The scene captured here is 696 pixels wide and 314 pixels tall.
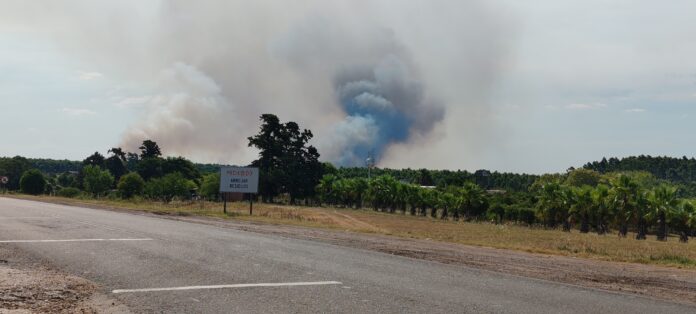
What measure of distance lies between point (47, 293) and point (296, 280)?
4432 mm

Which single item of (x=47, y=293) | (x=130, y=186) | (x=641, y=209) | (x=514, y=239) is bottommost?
(x=47, y=293)

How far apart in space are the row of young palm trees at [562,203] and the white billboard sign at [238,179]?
5178 centimetres

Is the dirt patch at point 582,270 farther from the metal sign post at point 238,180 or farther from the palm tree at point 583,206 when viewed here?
the palm tree at point 583,206

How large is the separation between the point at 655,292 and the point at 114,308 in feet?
34.0

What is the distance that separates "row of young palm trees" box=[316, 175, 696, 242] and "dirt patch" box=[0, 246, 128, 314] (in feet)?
253

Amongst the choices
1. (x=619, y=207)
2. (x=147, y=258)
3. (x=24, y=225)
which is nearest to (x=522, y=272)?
(x=147, y=258)

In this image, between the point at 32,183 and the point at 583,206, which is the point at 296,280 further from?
the point at 32,183

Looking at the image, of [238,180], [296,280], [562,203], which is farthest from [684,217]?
[296,280]

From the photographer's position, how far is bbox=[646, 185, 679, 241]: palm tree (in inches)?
3061

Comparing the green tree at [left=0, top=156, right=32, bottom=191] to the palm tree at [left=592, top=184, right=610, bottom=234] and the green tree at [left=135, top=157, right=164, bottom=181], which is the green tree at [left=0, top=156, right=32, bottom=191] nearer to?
the green tree at [left=135, top=157, right=164, bottom=181]

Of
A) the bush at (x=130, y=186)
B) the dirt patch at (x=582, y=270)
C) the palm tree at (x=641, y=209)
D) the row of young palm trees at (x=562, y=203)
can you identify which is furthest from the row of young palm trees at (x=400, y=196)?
the dirt patch at (x=582, y=270)

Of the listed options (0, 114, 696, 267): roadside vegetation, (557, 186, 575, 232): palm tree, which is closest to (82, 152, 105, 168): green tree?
(0, 114, 696, 267): roadside vegetation

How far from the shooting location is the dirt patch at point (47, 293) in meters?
9.67

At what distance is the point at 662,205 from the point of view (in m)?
78.1
